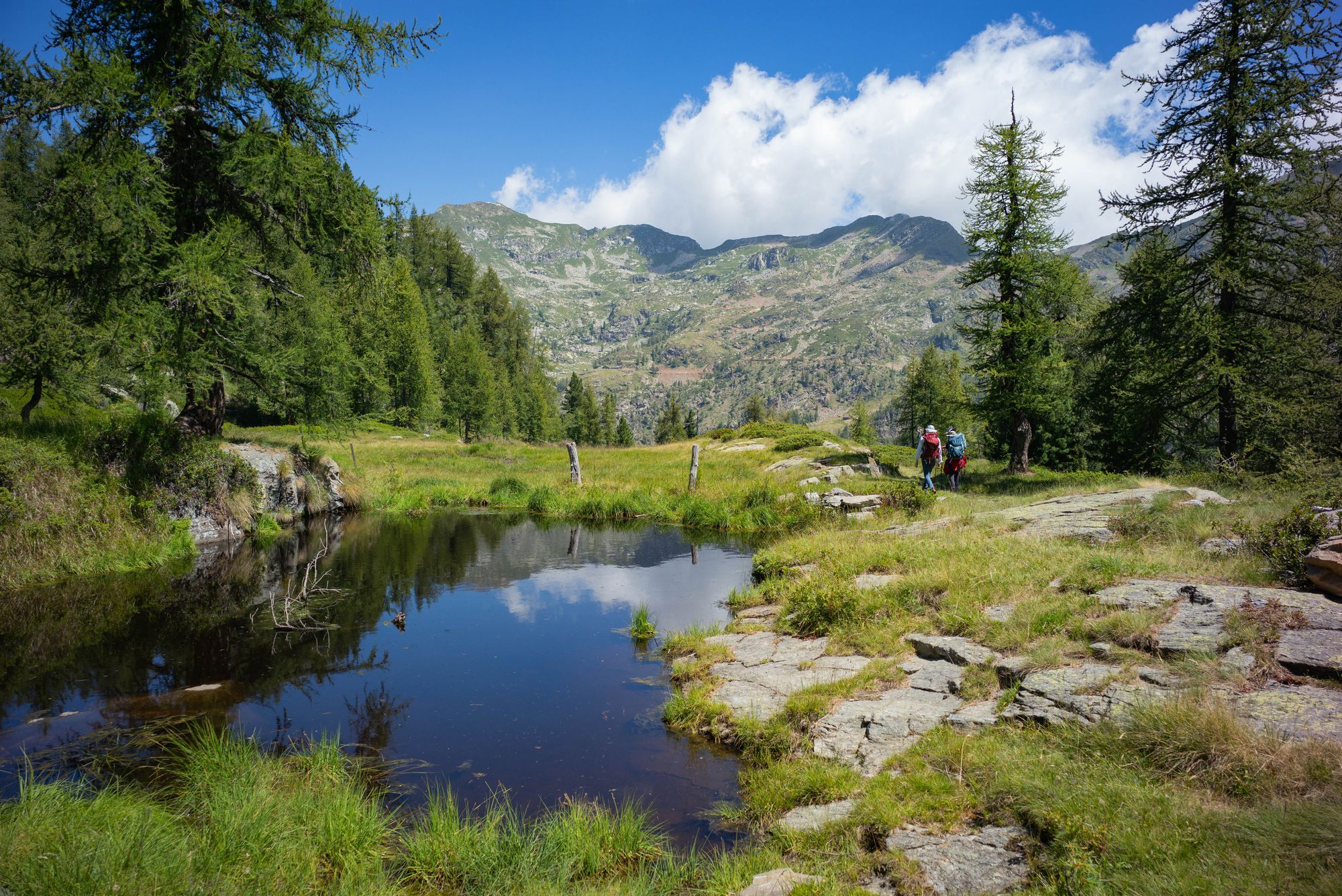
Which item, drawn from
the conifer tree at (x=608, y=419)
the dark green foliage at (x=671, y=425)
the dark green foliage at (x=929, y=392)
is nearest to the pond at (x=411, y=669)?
the dark green foliage at (x=929, y=392)

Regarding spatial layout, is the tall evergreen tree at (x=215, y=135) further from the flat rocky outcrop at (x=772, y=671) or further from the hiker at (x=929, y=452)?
the hiker at (x=929, y=452)

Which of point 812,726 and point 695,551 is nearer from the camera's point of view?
point 812,726

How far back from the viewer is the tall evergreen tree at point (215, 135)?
14.8 meters

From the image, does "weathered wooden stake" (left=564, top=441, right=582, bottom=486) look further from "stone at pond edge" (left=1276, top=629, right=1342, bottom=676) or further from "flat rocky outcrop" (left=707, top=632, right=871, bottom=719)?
"stone at pond edge" (left=1276, top=629, right=1342, bottom=676)

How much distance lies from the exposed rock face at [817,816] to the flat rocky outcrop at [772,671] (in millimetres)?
2198

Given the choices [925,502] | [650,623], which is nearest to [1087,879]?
[650,623]

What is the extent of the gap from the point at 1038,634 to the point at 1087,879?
199 inches

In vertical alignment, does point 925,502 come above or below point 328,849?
above

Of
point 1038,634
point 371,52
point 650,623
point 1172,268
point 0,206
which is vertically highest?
point 0,206

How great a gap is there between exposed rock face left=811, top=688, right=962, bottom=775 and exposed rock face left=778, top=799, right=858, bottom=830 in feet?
2.13

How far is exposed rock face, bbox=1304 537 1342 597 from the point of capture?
7.94 meters

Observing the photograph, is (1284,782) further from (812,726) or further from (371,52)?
(371,52)

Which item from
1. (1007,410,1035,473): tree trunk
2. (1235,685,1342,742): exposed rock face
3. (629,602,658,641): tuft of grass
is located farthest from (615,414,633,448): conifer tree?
(1235,685,1342,742): exposed rock face

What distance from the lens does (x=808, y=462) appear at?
33.2 metres
